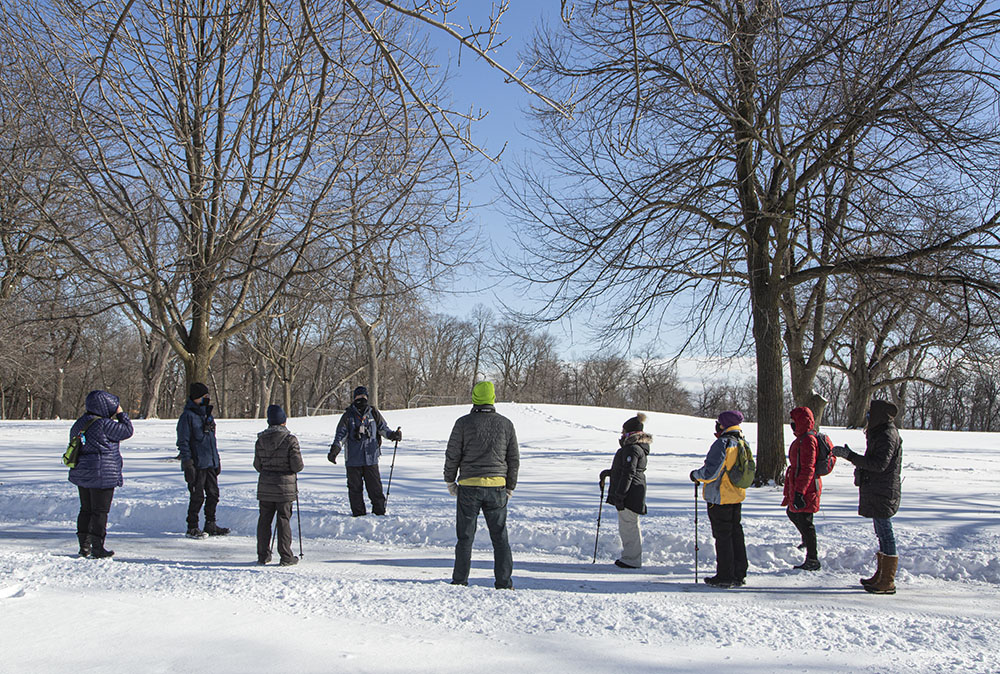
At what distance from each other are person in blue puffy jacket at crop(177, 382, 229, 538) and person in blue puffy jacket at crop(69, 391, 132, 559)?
0.96m

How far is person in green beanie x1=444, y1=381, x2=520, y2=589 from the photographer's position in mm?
6016

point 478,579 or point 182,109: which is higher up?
point 182,109

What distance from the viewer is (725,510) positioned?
6617mm

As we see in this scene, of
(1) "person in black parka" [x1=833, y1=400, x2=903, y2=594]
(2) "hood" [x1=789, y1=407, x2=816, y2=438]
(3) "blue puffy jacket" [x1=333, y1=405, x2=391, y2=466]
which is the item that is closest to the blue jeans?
(1) "person in black parka" [x1=833, y1=400, x2=903, y2=594]

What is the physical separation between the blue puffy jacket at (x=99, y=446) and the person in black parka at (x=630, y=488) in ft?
16.6

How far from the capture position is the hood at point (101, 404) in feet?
24.5

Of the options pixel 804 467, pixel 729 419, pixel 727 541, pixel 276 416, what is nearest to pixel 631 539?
pixel 727 541

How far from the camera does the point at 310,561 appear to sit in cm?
731

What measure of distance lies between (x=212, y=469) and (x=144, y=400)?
32485mm

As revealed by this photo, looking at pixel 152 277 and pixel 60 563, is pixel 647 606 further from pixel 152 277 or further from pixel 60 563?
pixel 152 277

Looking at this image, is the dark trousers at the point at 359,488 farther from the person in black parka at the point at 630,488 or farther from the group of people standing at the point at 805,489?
the group of people standing at the point at 805,489

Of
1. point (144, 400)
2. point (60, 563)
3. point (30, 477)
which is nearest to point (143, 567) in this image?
point (60, 563)

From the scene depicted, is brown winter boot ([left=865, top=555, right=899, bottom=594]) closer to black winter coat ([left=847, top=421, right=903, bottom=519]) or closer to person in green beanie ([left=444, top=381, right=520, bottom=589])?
black winter coat ([left=847, top=421, right=903, bottom=519])

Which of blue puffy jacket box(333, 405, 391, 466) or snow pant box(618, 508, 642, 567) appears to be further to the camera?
blue puffy jacket box(333, 405, 391, 466)
